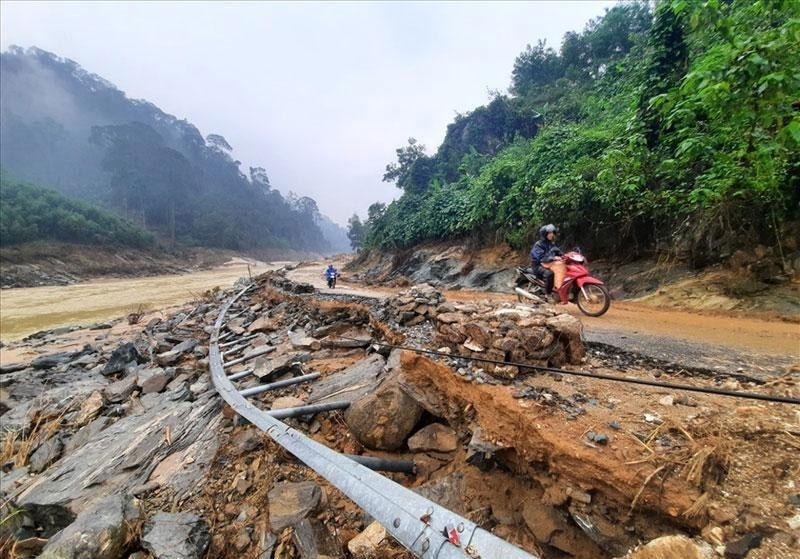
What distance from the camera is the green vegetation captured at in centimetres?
3701

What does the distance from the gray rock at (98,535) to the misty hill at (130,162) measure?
76.4 meters

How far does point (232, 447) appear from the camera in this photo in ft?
12.2

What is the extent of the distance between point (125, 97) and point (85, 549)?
14854 centimetres

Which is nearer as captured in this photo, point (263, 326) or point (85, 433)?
point (85, 433)

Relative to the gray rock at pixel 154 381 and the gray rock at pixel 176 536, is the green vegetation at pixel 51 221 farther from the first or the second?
the gray rock at pixel 176 536

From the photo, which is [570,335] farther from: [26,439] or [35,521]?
[26,439]

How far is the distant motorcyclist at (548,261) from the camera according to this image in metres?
6.49

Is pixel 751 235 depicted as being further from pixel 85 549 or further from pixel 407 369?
pixel 85 549

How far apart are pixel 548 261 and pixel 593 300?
3.45 ft

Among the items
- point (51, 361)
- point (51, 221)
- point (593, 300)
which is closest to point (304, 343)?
point (593, 300)

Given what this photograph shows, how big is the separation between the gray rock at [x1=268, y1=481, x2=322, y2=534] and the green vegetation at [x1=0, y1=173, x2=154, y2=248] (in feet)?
165

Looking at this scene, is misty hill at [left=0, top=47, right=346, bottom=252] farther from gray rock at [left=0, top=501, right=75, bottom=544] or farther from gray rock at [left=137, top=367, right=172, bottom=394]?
gray rock at [left=0, top=501, right=75, bottom=544]

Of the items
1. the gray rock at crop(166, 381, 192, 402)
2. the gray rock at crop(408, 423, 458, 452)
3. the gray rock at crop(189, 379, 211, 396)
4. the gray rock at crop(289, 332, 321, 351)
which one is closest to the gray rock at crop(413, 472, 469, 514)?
the gray rock at crop(408, 423, 458, 452)

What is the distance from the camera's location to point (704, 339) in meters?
4.37
